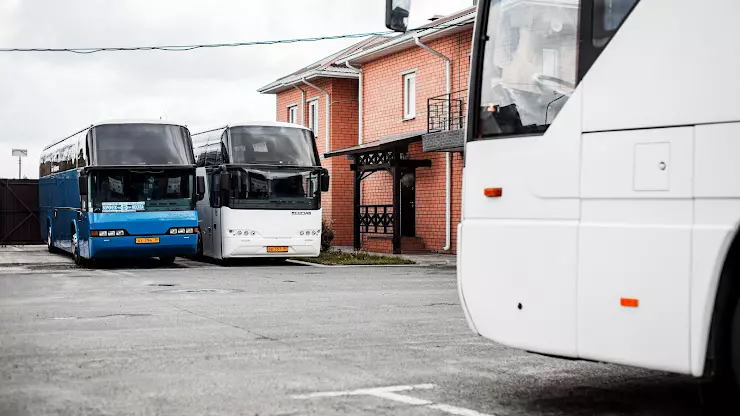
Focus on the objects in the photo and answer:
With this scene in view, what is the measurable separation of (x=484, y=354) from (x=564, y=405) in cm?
234

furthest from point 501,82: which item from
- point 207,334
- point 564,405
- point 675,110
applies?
point 207,334

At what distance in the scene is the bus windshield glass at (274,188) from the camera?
2445 cm

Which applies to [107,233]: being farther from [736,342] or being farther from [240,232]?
[736,342]

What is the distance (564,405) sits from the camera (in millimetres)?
6914

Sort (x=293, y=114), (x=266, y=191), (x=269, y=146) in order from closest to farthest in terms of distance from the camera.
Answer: (x=266, y=191) → (x=269, y=146) → (x=293, y=114)

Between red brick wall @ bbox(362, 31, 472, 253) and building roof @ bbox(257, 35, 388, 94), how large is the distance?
160 cm

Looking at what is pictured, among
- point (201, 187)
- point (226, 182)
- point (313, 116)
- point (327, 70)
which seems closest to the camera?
point (226, 182)

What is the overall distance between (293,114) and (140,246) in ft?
63.4

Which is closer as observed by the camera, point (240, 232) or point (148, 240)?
point (148, 240)

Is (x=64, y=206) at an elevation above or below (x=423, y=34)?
below

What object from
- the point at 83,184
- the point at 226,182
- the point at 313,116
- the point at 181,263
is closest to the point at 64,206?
the point at 181,263

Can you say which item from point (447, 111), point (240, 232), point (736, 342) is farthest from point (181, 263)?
point (736, 342)

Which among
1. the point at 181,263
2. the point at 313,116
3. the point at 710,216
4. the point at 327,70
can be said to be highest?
the point at 327,70

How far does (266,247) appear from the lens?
24.5 m
